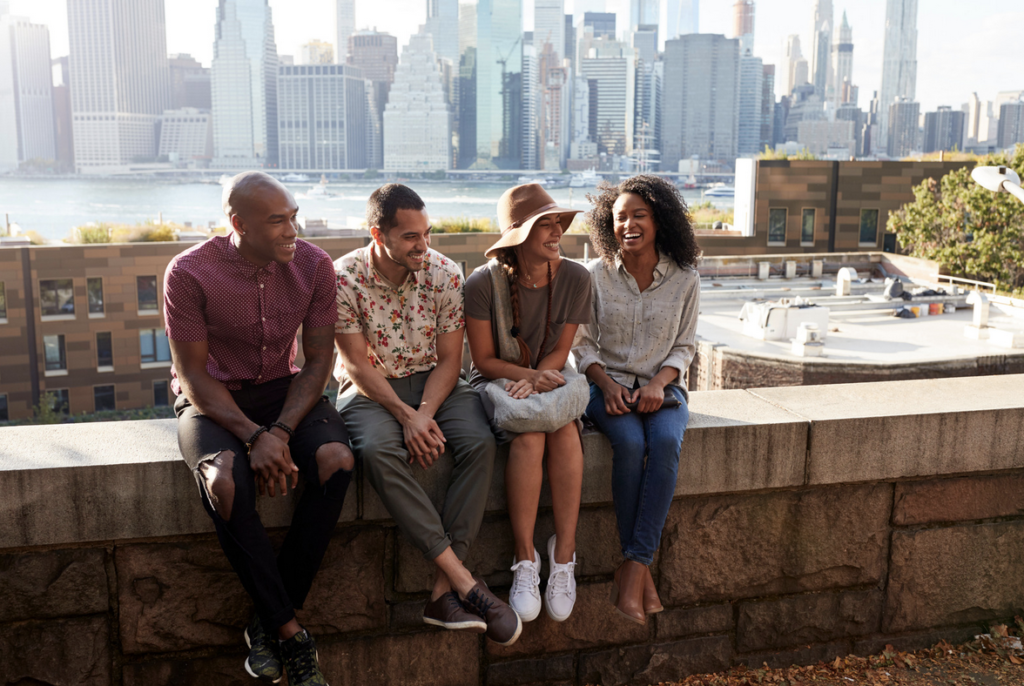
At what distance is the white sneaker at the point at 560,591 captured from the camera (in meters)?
2.57

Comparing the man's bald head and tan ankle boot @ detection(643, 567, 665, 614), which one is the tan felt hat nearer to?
the man's bald head

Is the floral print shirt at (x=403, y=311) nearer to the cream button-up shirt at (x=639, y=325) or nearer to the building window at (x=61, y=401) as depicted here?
the cream button-up shirt at (x=639, y=325)

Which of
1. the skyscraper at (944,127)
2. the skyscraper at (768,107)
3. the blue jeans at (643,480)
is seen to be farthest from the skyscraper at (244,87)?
the blue jeans at (643,480)

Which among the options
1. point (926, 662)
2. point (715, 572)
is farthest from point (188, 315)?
point (926, 662)

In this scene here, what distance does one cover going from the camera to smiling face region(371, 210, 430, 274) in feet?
8.93

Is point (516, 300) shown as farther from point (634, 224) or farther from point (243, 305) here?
point (243, 305)

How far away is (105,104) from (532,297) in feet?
596

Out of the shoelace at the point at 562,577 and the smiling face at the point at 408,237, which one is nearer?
the shoelace at the point at 562,577

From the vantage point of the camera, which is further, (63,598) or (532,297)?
(532,297)

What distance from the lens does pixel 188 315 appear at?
2471 mm

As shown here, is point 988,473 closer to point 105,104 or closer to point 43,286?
point 43,286

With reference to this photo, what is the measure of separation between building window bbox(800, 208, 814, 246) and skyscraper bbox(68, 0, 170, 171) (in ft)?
460

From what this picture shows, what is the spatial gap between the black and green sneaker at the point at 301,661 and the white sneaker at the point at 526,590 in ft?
1.96

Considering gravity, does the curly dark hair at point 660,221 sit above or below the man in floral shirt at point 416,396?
above
